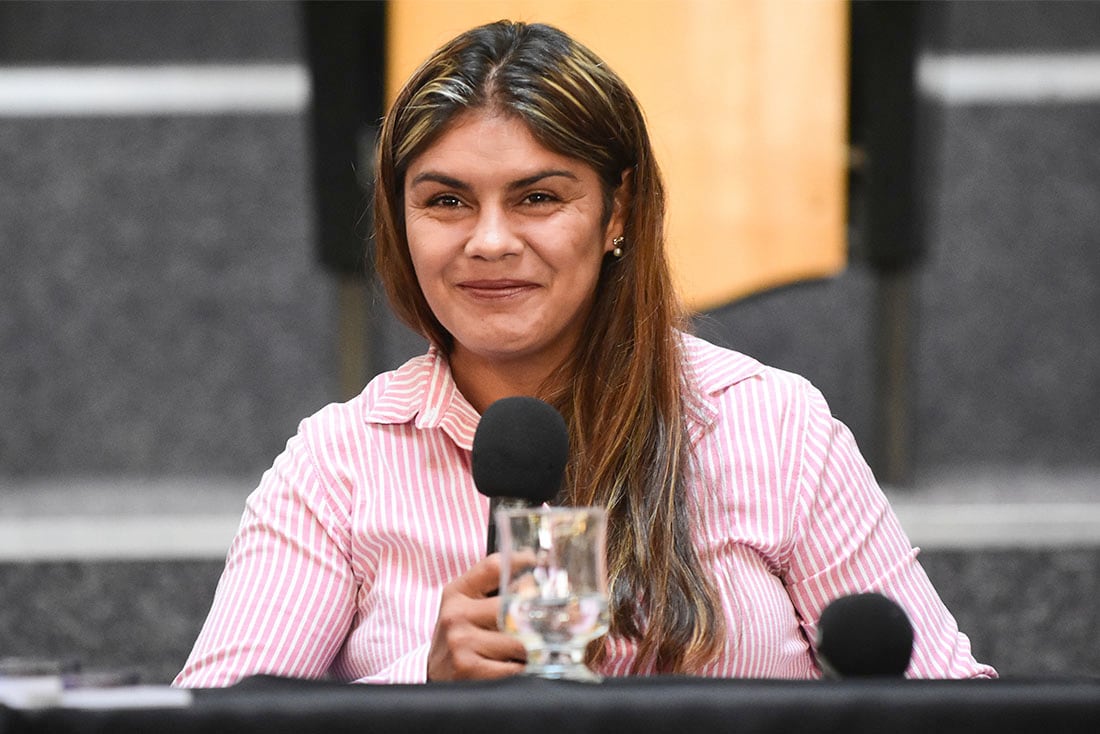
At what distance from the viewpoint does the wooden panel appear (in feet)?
6.32

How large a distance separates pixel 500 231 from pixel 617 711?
568mm

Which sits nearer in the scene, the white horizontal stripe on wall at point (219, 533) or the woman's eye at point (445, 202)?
the woman's eye at point (445, 202)

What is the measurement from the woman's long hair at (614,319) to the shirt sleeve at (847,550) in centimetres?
10

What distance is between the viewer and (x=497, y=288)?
120 cm

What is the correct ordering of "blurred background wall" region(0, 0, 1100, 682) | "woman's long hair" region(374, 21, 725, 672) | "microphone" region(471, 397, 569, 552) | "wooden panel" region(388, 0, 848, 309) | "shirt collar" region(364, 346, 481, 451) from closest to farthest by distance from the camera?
"microphone" region(471, 397, 569, 552) → "woman's long hair" region(374, 21, 725, 672) → "shirt collar" region(364, 346, 481, 451) → "wooden panel" region(388, 0, 848, 309) → "blurred background wall" region(0, 0, 1100, 682)

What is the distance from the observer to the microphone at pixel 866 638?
0.77m

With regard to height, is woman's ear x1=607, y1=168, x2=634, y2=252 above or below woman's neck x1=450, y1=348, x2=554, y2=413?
above

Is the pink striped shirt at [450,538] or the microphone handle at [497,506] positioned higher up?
the microphone handle at [497,506]

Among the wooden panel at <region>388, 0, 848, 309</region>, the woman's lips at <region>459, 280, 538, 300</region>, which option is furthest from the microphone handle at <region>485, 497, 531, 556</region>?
the wooden panel at <region>388, 0, 848, 309</region>

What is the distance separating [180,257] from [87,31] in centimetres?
42

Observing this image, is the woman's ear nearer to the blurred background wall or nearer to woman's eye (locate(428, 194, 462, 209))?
woman's eye (locate(428, 194, 462, 209))

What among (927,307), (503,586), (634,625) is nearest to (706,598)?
(634,625)

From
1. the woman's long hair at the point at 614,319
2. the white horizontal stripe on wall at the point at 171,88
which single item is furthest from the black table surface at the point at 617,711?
the white horizontal stripe on wall at the point at 171,88

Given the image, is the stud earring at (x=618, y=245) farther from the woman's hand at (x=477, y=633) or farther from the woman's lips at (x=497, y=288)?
the woman's hand at (x=477, y=633)
